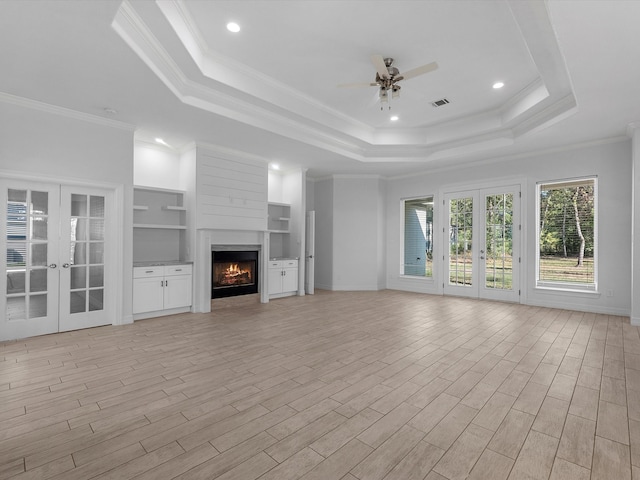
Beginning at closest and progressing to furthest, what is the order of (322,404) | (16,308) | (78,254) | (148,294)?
(322,404) → (16,308) → (78,254) → (148,294)

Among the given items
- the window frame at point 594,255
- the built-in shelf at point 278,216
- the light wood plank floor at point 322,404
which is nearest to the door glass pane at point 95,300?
the light wood plank floor at point 322,404

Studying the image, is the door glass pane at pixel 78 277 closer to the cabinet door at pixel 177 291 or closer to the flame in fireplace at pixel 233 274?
the cabinet door at pixel 177 291

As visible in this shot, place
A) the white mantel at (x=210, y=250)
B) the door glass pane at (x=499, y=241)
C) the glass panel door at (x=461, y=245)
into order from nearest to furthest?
the white mantel at (x=210, y=250)
the door glass pane at (x=499, y=241)
the glass panel door at (x=461, y=245)

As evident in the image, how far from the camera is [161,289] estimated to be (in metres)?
5.36

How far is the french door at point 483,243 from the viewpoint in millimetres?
6720

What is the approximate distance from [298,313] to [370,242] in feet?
11.4

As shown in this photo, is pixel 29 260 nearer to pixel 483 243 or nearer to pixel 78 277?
pixel 78 277

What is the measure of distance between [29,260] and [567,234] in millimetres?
8620

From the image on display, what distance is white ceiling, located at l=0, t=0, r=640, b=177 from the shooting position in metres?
2.90

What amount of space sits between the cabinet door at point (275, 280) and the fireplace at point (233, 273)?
373 millimetres

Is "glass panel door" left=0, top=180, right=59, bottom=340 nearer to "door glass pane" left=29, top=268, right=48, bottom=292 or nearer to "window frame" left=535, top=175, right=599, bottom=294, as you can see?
"door glass pane" left=29, top=268, right=48, bottom=292

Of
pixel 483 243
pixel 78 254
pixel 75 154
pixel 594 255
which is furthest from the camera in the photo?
pixel 483 243

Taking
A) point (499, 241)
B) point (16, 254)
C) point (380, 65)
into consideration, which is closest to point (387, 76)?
point (380, 65)

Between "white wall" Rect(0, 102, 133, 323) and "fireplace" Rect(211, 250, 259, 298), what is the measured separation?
1.50 m
